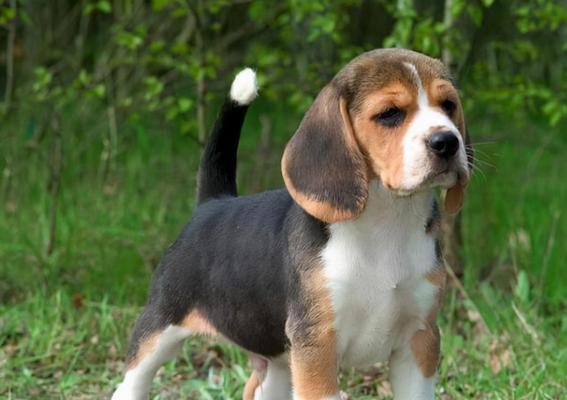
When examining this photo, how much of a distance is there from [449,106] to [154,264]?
314 cm

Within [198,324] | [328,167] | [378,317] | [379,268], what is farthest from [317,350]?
[198,324]

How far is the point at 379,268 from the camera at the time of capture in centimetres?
384

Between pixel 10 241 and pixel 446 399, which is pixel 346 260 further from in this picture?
pixel 10 241

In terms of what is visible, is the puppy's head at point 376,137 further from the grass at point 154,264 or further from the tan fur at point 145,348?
the tan fur at point 145,348

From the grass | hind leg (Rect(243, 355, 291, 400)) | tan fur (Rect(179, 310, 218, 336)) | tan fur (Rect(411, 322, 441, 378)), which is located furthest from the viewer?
the grass

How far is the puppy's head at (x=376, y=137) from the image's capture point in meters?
3.63

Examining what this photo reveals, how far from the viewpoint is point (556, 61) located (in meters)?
9.38

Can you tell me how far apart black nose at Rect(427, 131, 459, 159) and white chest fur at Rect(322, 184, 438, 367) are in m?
0.29

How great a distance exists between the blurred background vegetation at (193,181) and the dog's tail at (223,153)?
91 cm

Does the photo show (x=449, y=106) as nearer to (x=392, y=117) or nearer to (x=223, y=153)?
(x=392, y=117)

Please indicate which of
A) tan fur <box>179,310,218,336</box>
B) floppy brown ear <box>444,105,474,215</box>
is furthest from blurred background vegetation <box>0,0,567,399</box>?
tan fur <box>179,310,218,336</box>

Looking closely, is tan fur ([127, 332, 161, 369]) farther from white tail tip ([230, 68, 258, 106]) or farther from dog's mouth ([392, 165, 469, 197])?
dog's mouth ([392, 165, 469, 197])

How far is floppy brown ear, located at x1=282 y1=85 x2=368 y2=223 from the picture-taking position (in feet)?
12.3

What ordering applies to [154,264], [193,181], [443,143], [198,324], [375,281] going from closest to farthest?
[443,143]
[375,281]
[198,324]
[154,264]
[193,181]
